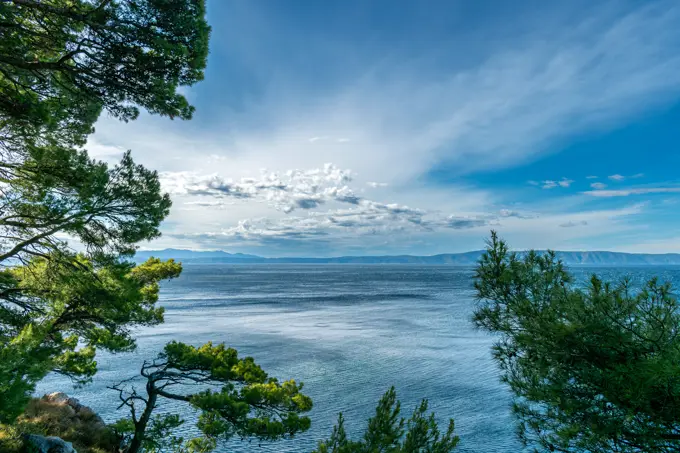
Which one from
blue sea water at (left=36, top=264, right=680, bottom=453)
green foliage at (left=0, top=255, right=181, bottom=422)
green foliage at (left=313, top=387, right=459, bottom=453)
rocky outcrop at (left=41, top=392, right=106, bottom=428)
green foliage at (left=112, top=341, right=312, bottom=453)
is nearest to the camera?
green foliage at (left=313, top=387, right=459, bottom=453)

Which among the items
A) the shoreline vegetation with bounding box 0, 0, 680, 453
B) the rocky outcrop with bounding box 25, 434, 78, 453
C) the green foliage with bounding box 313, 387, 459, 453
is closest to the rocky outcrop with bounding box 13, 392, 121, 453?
the rocky outcrop with bounding box 25, 434, 78, 453

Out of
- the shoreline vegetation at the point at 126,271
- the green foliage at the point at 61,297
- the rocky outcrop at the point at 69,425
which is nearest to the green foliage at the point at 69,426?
the rocky outcrop at the point at 69,425

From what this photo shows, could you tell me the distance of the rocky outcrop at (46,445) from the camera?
10.2 meters

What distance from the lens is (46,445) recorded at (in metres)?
10.4

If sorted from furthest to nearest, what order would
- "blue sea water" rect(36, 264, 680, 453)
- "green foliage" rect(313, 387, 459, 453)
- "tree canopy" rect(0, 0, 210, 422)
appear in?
"blue sea water" rect(36, 264, 680, 453) → "green foliage" rect(313, 387, 459, 453) → "tree canopy" rect(0, 0, 210, 422)

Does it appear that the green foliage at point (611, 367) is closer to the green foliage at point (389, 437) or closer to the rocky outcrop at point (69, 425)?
the green foliage at point (389, 437)

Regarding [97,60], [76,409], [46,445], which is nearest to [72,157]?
[97,60]

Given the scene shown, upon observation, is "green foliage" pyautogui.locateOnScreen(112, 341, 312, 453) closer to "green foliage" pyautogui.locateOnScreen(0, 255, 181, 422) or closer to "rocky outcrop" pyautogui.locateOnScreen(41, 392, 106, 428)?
"green foliage" pyautogui.locateOnScreen(0, 255, 181, 422)

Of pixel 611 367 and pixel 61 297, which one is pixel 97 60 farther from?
pixel 611 367

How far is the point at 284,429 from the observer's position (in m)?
9.97

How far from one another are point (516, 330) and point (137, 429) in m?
12.3

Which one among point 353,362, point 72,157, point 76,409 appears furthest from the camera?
point 353,362

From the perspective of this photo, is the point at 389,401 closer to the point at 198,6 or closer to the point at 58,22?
the point at 198,6

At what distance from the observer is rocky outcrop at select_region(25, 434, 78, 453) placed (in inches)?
400
